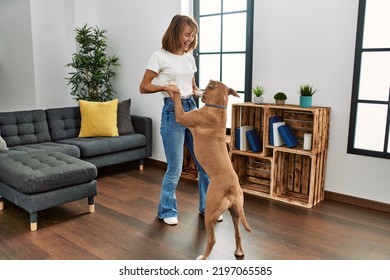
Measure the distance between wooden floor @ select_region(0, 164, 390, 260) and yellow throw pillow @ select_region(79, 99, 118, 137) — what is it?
3.12 feet

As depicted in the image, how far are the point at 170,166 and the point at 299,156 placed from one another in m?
1.38

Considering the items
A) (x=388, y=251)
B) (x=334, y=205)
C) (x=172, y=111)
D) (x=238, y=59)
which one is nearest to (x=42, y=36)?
(x=238, y=59)

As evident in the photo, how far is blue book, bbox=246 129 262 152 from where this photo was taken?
361 centimetres

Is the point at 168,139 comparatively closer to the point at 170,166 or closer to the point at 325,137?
the point at 170,166

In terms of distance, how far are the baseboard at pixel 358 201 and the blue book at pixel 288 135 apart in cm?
57

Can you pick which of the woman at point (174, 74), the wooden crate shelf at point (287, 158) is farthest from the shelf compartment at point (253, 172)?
the woman at point (174, 74)

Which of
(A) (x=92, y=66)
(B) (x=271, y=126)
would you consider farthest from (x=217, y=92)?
(A) (x=92, y=66)

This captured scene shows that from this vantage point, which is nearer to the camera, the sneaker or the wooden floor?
the wooden floor

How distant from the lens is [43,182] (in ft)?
9.03

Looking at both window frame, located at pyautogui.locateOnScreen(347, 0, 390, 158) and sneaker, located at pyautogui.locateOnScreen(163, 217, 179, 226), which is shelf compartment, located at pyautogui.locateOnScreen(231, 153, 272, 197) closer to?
window frame, located at pyautogui.locateOnScreen(347, 0, 390, 158)

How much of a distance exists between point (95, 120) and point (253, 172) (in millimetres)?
1829

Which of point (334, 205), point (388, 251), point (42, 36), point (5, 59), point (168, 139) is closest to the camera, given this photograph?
point (388, 251)

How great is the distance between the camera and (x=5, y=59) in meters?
6.01

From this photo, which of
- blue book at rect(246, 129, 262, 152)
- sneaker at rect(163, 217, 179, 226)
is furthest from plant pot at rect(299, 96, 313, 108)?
sneaker at rect(163, 217, 179, 226)
